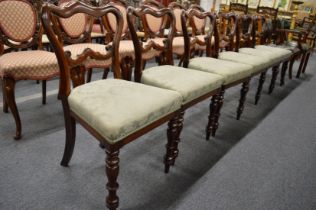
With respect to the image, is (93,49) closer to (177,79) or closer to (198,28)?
(177,79)

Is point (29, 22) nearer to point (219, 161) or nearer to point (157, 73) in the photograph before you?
point (157, 73)

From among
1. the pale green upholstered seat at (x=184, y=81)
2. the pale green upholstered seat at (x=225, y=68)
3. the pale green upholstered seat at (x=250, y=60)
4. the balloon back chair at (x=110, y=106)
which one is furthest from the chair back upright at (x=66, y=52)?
the pale green upholstered seat at (x=250, y=60)

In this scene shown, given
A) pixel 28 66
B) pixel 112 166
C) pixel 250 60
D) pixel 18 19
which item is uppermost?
pixel 18 19

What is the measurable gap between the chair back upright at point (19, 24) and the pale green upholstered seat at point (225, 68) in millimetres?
1169

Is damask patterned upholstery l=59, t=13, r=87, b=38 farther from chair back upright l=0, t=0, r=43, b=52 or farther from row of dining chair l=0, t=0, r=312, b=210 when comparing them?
chair back upright l=0, t=0, r=43, b=52

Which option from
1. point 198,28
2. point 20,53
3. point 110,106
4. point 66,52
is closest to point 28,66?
point 20,53

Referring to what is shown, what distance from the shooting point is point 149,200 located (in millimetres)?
1154

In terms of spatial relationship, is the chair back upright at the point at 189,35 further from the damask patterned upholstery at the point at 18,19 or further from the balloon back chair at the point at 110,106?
the damask patterned upholstery at the point at 18,19

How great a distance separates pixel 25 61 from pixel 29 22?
53 cm

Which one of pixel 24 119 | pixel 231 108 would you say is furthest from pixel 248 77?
pixel 24 119

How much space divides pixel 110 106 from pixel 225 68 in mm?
1023

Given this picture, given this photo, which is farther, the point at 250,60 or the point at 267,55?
the point at 267,55

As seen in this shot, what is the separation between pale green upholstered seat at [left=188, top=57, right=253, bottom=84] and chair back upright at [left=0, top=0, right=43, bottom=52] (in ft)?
3.83

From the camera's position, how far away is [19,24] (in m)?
1.76
